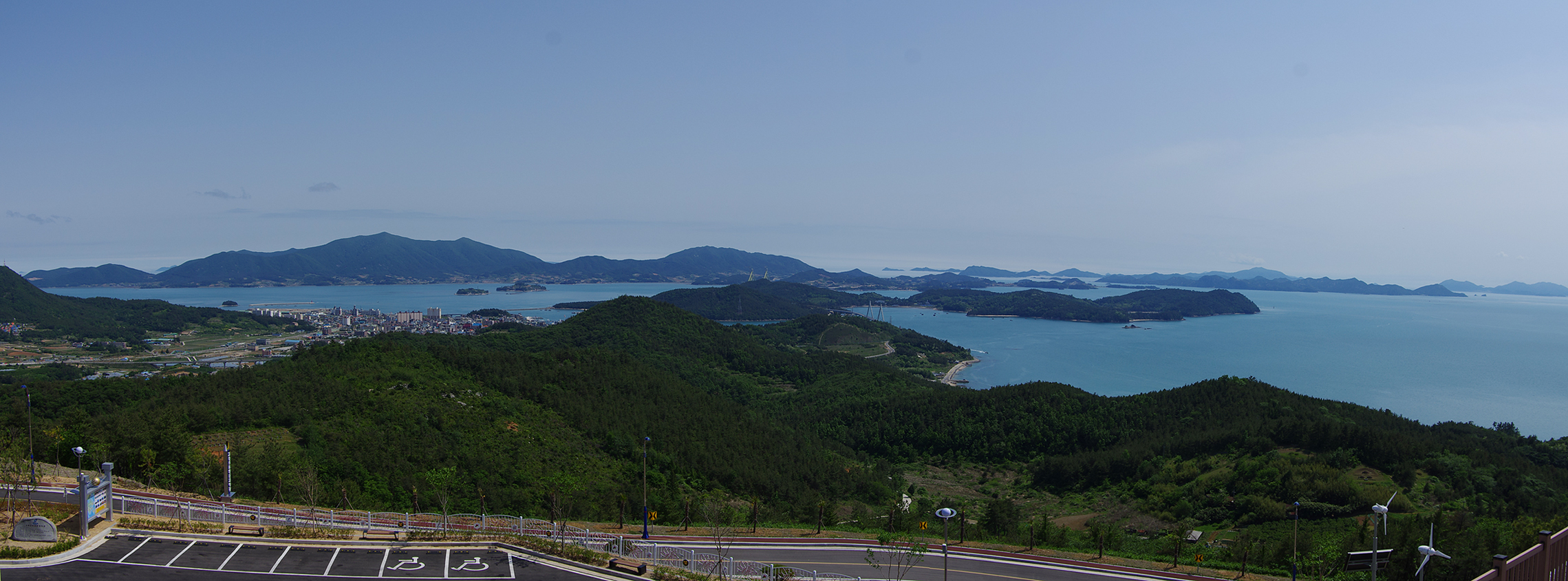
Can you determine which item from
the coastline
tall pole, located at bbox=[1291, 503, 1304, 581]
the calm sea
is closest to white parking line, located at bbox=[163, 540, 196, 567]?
tall pole, located at bbox=[1291, 503, 1304, 581]

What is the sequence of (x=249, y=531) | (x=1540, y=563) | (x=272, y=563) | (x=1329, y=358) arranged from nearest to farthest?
(x=1540, y=563) < (x=272, y=563) < (x=249, y=531) < (x=1329, y=358)

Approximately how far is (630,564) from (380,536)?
6.05m

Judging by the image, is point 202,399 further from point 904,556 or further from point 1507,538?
point 1507,538

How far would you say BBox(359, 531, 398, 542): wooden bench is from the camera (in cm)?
1586

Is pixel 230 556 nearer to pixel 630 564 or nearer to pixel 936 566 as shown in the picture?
pixel 630 564

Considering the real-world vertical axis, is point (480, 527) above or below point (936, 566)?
above

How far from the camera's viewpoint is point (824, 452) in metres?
49.0

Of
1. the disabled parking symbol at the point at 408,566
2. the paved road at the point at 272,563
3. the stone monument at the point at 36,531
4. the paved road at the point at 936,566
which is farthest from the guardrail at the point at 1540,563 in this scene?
the stone monument at the point at 36,531

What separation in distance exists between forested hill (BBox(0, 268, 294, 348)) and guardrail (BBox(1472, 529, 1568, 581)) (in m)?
138

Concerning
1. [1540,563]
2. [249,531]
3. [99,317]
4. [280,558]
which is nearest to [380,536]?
[280,558]

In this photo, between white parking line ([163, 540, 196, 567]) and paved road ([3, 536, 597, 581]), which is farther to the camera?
white parking line ([163, 540, 196, 567])

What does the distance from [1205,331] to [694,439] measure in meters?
155

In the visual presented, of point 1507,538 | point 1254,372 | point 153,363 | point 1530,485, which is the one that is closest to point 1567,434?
point 1254,372

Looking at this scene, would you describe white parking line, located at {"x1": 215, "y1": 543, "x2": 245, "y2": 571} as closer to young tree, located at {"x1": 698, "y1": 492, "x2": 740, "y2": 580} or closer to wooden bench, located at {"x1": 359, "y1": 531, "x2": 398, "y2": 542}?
wooden bench, located at {"x1": 359, "y1": 531, "x2": 398, "y2": 542}
